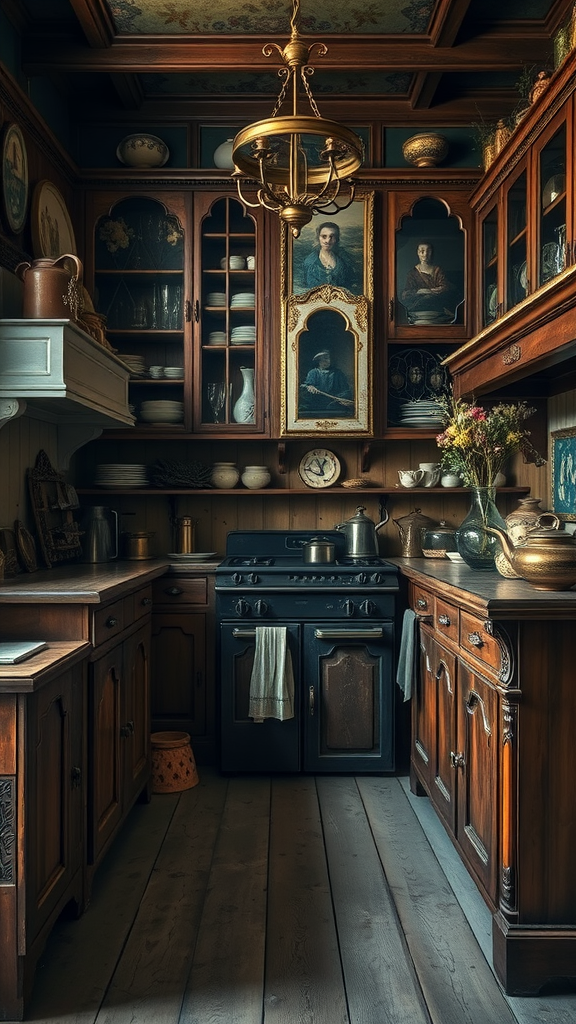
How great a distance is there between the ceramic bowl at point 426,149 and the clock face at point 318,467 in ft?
5.03

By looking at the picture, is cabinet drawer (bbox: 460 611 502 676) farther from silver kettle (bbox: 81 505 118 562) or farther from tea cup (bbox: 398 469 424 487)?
silver kettle (bbox: 81 505 118 562)

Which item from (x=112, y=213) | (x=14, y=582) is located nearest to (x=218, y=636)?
(x=14, y=582)

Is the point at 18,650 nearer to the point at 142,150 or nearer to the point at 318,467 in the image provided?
the point at 318,467

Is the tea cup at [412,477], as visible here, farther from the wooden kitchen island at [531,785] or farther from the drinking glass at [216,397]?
the wooden kitchen island at [531,785]

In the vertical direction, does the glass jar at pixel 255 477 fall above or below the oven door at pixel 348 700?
above

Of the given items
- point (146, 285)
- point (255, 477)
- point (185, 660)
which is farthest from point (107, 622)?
point (146, 285)

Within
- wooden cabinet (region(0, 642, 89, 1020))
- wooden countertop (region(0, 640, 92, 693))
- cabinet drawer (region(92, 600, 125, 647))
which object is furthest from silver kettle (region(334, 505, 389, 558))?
wooden cabinet (region(0, 642, 89, 1020))

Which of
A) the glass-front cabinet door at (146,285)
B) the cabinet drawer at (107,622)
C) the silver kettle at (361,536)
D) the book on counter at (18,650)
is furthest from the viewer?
the glass-front cabinet door at (146,285)

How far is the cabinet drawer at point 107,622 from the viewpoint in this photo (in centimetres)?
252

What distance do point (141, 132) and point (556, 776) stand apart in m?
3.71

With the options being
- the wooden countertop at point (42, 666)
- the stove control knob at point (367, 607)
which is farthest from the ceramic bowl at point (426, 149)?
the wooden countertop at point (42, 666)

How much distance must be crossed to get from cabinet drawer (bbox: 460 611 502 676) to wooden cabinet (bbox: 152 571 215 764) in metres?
1.60

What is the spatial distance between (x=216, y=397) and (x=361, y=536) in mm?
1016

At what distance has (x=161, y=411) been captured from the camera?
4.16m
